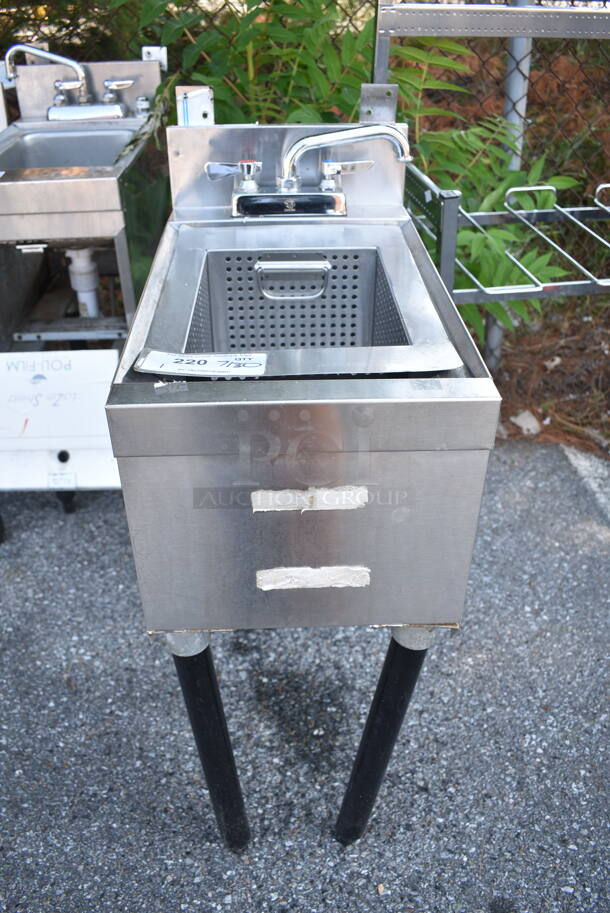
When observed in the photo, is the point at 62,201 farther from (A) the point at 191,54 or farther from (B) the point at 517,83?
(B) the point at 517,83

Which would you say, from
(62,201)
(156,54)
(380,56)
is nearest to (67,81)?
(156,54)

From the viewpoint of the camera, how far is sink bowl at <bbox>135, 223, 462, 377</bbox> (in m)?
1.47

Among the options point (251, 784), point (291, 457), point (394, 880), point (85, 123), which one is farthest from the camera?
point (85, 123)

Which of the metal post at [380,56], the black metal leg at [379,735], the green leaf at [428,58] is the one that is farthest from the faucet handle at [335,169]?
the black metal leg at [379,735]

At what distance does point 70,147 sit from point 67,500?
1203 mm

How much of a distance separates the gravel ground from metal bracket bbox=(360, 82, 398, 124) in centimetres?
139

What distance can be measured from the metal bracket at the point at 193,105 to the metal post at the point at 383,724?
124 cm

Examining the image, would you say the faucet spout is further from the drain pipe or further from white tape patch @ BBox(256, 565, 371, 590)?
white tape patch @ BBox(256, 565, 371, 590)

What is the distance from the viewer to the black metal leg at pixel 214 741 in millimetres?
1415

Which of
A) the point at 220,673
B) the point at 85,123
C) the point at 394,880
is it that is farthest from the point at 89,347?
the point at 394,880

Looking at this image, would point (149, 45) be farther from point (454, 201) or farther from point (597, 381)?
point (597, 381)

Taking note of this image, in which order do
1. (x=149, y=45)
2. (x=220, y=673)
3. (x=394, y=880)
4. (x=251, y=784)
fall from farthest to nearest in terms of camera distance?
(x=149, y=45) → (x=220, y=673) → (x=251, y=784) → (x=394, y=880)

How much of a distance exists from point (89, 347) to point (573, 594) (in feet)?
7.15

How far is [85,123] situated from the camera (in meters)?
2.62
